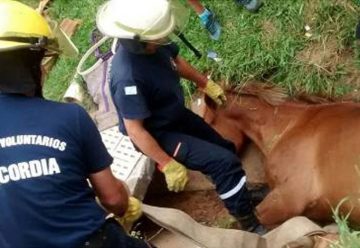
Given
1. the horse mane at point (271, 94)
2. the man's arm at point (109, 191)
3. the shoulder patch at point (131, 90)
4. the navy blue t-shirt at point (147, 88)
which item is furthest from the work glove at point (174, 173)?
the horse mane at point (271, 94)

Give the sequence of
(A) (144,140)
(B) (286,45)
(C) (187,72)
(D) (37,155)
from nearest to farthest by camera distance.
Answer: (D) (37,155), (A) (144,140), (C) (187,72), (B) (286,45)

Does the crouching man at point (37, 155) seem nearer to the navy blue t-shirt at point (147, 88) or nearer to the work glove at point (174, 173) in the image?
the navy blue t-shirt at point (147, 88)

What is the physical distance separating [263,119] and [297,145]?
18.6 inches

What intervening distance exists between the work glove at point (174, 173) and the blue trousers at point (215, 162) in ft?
0.30

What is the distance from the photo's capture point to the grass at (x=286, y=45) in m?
4.94

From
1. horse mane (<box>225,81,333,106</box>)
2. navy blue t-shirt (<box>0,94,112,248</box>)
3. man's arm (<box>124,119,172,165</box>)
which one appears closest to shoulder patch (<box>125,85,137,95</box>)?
man's arm (<box>124,119,172,165</box>)

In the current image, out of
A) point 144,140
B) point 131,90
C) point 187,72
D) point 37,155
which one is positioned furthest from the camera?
point 187,72

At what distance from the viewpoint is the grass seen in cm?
494

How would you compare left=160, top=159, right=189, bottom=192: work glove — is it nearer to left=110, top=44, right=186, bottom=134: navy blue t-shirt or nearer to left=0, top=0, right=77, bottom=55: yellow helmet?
left=110, top=44, right=186, bottom=134: navy blue t-shirt

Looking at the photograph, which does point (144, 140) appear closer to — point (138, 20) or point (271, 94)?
point (138, 20)

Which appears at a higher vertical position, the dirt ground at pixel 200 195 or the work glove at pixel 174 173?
the work glove at pixel 174 173

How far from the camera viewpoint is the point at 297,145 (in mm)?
4227

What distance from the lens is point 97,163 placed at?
3064 millimetres

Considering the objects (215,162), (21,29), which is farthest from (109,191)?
(215,162)
